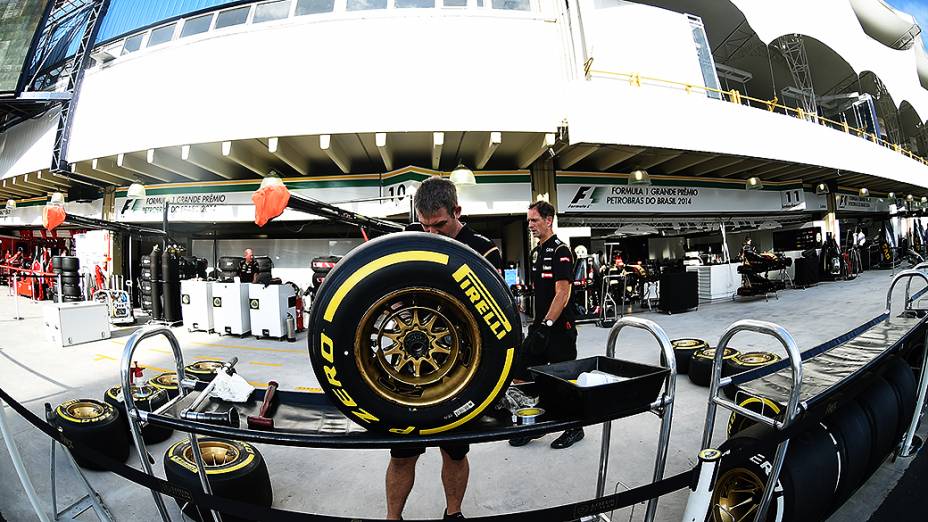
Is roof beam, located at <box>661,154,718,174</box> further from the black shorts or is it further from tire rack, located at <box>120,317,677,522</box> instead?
the black shorts

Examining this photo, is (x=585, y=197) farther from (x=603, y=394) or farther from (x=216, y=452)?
(x=216, y=452)

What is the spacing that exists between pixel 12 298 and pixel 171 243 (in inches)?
440

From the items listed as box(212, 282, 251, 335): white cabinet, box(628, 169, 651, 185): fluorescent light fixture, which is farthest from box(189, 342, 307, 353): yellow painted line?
box(628, 169, 651, 185): fluorescent light fixture

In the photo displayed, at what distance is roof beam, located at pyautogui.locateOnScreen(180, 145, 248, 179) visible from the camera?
7.28 m

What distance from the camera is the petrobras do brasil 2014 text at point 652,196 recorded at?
8.88m

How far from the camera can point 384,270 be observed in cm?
101

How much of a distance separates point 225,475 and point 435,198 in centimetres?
174

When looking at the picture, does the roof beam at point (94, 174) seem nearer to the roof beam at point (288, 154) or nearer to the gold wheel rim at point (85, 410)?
the roof beam at point (288, 154)

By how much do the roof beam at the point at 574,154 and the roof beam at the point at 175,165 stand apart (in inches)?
320

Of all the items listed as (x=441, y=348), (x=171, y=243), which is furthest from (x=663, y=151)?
(x=171, y=243)

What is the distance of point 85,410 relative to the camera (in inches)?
104

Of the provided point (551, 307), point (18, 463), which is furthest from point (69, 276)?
point (551, 307)

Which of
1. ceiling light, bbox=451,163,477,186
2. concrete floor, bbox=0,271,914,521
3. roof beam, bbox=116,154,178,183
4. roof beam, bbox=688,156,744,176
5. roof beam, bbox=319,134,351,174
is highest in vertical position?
roof beam, bbox=116,154,178,183

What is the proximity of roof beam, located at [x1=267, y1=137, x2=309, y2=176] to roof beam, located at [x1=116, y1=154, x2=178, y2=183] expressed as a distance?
3.55 m
